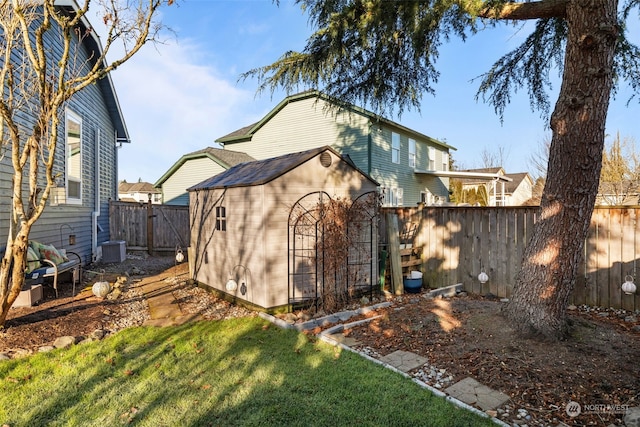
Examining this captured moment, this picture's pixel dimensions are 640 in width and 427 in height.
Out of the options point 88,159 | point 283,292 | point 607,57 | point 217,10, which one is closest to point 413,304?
point 283,292

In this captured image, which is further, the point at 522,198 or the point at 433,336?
the point at 522,198

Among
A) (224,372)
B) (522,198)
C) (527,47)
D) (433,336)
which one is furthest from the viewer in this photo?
(522,198)

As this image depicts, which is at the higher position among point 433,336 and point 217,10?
point 217,10

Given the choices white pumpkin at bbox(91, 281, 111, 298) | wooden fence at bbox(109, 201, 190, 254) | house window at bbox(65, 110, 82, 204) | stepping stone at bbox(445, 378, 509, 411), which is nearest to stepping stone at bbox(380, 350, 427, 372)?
stepping stone at bbox(445, 378, 509, 411)

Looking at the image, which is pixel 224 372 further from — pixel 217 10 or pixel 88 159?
pixel 88 159

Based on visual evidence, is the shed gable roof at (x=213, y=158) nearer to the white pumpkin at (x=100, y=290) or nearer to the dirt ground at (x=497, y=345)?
the white pumpkin at (x=100, y=290)

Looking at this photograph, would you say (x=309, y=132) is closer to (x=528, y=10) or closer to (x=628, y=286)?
(x=528, y=10)

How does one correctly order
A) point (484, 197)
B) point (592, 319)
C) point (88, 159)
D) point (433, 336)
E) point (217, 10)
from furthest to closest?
1. point (484, 197)
2. point (88, 159)
3. point (217, 10)
4. point (592, 319)
5. point (433, 336)

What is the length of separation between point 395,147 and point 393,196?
7.90 ft

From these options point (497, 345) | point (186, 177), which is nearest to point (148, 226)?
point (186, 177)

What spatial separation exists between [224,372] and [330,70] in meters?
4.84

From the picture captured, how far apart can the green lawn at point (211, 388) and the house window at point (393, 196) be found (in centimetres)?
1263

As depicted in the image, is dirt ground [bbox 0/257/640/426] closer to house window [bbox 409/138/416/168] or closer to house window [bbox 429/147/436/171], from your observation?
house window [bbox 409/138/416/168]

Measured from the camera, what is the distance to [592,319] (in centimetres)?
498
